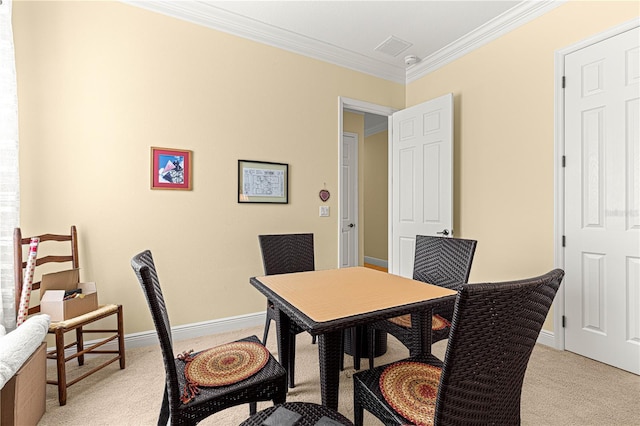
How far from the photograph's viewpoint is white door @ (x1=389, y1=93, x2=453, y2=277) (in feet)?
10.3

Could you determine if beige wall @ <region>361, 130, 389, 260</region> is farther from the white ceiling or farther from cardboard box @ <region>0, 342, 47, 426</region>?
cardboard box @ <region>0, 342, 47, 426</region>

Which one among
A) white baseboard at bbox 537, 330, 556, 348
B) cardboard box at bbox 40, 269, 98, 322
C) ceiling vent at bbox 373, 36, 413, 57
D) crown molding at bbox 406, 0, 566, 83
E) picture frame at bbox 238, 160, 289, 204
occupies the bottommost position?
white baseboard at bbox 537, 330, 556, 348

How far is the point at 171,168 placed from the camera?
261cm

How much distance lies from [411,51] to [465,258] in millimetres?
2528

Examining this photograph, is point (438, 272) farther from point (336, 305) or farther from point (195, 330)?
point (195, 330)

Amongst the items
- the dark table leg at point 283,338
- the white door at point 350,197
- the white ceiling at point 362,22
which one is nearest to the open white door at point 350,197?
the white door at point 350,197

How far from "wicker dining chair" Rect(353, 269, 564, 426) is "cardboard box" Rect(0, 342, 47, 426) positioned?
1.64 m

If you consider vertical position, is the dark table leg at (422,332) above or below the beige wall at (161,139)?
below

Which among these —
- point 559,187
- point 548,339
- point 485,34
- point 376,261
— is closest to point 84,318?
point 548,339

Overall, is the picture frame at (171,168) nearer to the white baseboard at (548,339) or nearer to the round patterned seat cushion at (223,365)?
the round patterned seat cushion at (223,365)

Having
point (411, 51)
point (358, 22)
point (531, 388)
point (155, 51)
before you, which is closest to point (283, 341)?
point (531, 388)

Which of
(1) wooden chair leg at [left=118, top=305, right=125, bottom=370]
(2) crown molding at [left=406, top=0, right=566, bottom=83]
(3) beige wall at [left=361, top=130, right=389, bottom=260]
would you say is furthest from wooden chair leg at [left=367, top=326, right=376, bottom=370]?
(3) beige wall at [left=361, top=130, right=389, bottom=260]

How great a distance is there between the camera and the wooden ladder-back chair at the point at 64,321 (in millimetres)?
1749

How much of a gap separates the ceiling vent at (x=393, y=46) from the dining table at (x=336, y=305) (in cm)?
249
